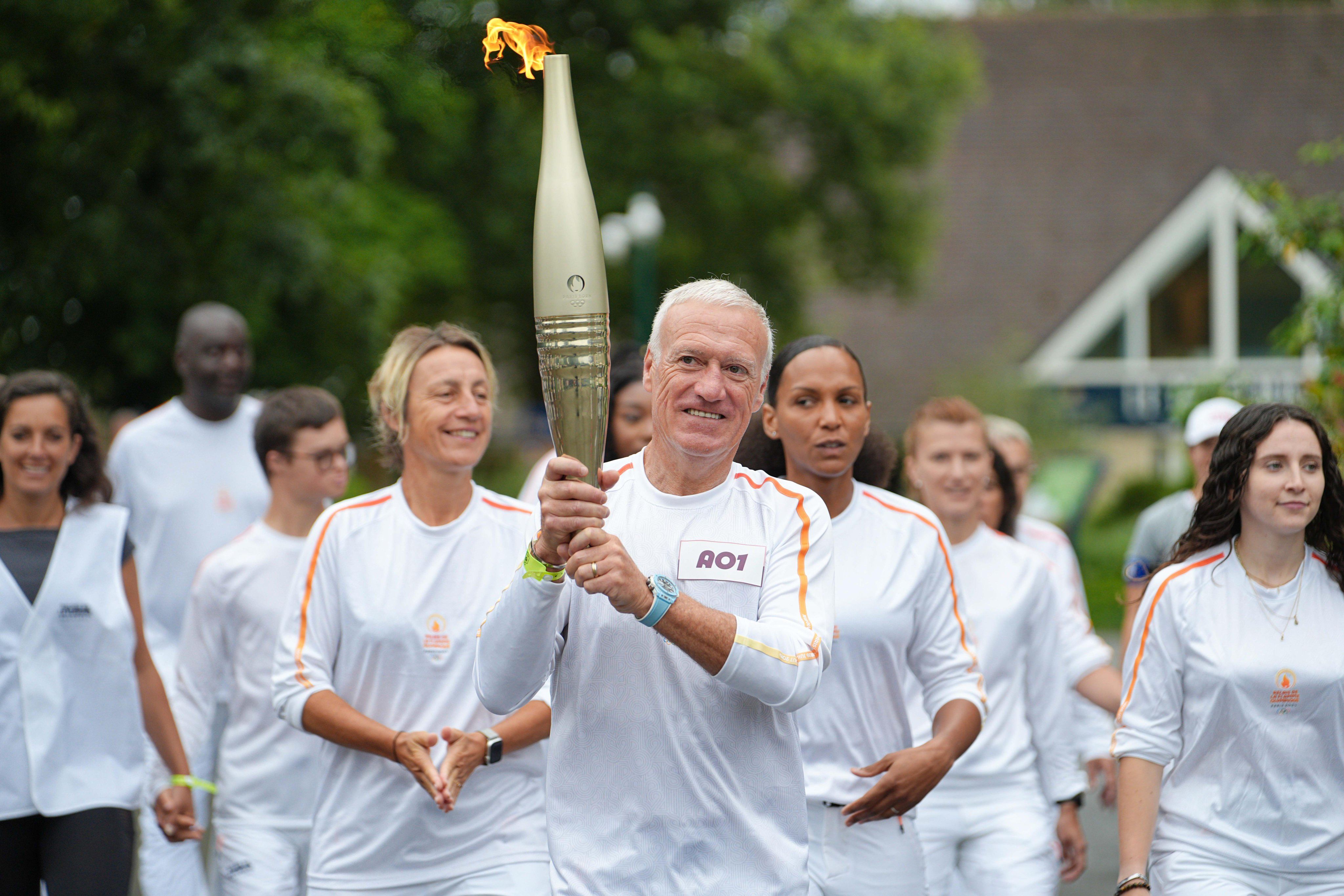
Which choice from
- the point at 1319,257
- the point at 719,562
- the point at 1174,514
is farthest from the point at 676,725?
the point at 1319,257

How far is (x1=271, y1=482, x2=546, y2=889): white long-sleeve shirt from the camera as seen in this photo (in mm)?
4246

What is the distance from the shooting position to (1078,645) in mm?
6109

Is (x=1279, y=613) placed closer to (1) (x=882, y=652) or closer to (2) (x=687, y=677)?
(1) (x=882, y=652)

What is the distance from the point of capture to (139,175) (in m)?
12.5

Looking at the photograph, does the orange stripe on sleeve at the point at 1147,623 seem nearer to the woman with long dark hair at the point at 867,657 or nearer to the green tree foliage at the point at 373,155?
the woman with long dark hair at the point at 867,657

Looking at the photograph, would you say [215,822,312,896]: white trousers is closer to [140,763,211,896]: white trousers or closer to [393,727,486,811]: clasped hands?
[140,763,211,896]: white trousers

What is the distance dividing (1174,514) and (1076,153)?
25261 millimetres

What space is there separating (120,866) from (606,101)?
19865 millimetres

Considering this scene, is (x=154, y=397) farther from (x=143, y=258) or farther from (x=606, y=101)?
(x=606, y=101)

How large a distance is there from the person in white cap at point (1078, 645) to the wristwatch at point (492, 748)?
98.7 inches

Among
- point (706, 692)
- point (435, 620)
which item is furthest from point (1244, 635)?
point (435, 620)

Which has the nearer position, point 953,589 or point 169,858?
point 953,589

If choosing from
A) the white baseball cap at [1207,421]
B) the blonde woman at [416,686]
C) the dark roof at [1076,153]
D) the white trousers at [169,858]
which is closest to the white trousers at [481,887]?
the blonde woman at [416,686]

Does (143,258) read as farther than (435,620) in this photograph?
Yes
